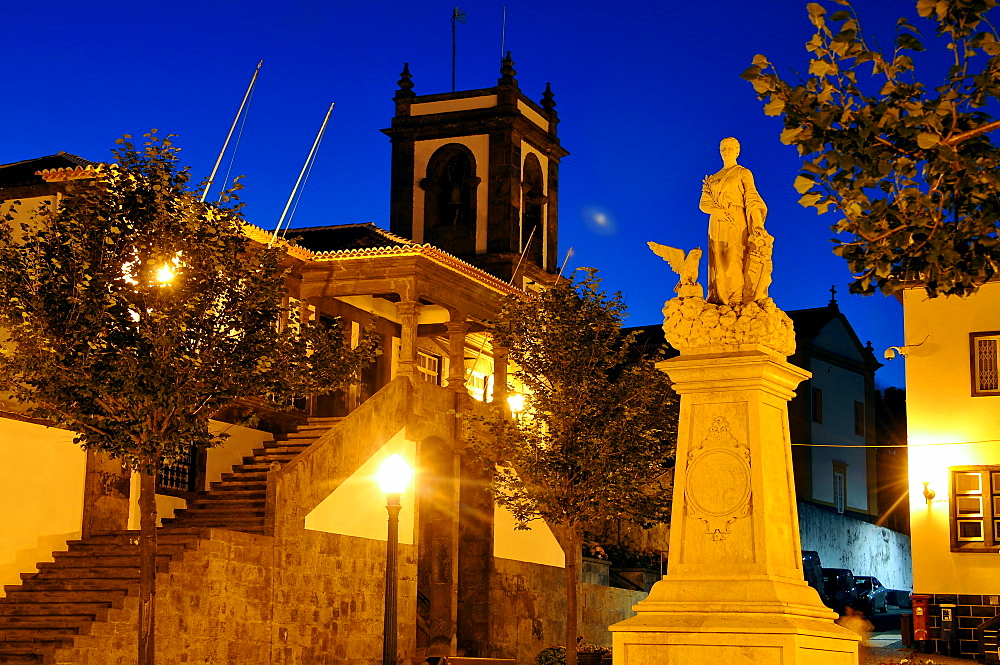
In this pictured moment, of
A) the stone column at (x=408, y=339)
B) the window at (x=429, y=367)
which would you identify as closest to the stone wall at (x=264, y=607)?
the stone column at (x=408, y=339)

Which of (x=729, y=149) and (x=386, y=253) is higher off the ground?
(x=386, y=253)

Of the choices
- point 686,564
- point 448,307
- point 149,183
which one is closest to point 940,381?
point 448,307

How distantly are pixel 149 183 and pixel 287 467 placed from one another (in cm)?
669

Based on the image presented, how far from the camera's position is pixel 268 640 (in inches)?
851

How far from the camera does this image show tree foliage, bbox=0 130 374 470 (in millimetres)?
16703

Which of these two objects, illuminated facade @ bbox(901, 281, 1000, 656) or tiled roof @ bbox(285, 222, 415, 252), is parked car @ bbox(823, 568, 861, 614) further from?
tiled roof @ bbox(285, 222, 415, 252)

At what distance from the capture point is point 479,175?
35.9 meters

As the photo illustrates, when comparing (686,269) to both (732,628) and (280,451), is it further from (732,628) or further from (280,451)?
(280,451)

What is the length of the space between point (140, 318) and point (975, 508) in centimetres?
1564

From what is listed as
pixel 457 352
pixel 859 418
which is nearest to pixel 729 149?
pixel 457 352

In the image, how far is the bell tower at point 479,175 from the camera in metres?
35.5

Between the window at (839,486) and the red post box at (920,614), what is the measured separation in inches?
796

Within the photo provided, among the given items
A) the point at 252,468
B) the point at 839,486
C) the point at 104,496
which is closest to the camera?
the point at 104,496

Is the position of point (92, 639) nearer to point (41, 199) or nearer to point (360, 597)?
point (360, 597)
